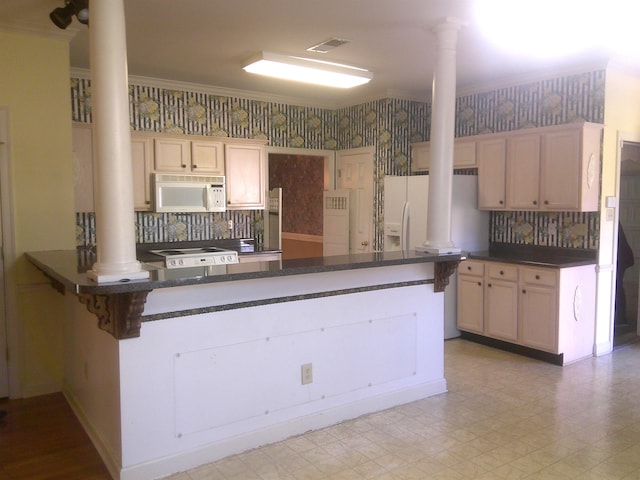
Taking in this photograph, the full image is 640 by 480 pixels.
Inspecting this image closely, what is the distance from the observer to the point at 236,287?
2.94 m

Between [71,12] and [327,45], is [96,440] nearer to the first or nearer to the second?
[71,12]

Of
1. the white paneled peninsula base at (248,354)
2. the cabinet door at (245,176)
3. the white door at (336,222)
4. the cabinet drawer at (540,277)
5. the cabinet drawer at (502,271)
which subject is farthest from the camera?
the white door at (336,222)

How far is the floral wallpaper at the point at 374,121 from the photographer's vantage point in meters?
4.92

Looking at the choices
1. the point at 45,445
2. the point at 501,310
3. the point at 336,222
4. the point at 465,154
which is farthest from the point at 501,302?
the point at 45,445

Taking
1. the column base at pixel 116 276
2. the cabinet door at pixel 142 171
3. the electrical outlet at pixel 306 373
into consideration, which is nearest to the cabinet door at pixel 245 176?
the cabinet door at pixel 142 171

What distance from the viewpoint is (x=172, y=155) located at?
5.38 meters

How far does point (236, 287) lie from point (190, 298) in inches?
10.6

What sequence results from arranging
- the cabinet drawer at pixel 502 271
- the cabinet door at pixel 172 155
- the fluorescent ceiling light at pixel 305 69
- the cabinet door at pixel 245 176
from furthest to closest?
1. the cabinet door at pixel 245 176
2. the cabinet door at pixel 172 155
3. the cabinet drawer at pixel 502 271
4. the fluorescent ceiling light at pixel 305 69

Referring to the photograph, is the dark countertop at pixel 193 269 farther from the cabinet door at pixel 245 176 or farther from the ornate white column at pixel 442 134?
the cabinet door at pixel 245 176

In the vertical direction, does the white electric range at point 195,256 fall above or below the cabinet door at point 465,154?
below

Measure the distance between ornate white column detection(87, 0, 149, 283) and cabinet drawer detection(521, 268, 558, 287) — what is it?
11.2 ft

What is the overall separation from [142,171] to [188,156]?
0.50 metres

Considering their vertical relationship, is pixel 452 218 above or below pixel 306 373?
above

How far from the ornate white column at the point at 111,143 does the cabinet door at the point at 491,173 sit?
3.75 m
